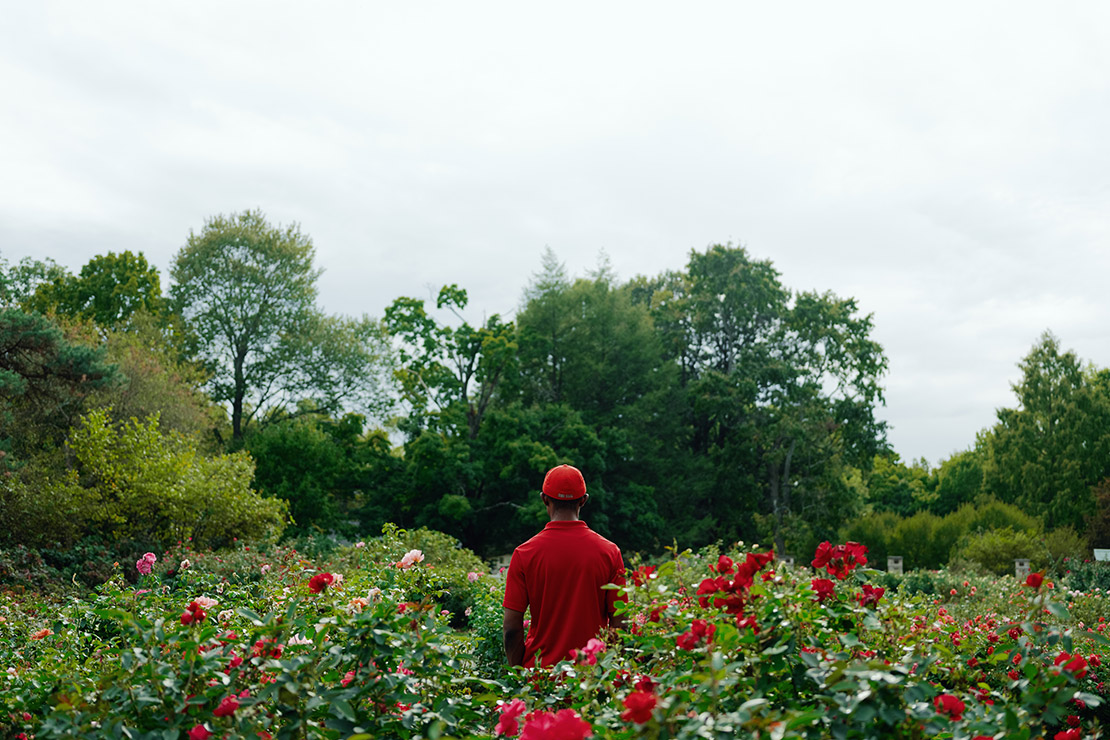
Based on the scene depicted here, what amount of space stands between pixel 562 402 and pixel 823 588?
79.8ft

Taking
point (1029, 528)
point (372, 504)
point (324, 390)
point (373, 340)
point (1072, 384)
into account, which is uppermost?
point (1072, 384)

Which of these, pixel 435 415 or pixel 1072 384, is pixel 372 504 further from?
pixel 1072 384

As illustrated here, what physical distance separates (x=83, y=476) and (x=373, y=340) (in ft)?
51.7

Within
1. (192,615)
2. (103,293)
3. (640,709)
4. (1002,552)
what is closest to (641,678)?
(640,709)

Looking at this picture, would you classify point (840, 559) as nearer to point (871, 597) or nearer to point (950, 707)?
point (871, 597)

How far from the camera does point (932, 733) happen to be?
189 centimetres

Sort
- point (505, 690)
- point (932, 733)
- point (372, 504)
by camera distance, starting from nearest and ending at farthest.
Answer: point (932, 733) < point (505, 690) < point (372, 504)

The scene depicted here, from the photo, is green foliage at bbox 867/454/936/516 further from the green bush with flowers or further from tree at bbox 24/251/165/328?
the green bush with flowers

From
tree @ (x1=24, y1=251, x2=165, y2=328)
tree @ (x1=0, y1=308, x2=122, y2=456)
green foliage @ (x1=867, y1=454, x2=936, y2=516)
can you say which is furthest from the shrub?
green foliage @ (x1=867, y1=454, x2=936, y2=516)

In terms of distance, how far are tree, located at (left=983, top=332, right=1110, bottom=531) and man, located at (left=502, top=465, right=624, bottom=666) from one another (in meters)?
31.1

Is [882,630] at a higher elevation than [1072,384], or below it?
→ below

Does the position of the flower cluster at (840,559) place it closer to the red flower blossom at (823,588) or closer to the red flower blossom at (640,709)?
the red flower blossom at (823,588)

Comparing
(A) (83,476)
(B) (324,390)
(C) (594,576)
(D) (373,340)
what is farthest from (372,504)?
(C) (594,576)

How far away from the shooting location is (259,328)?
91.5 ft
